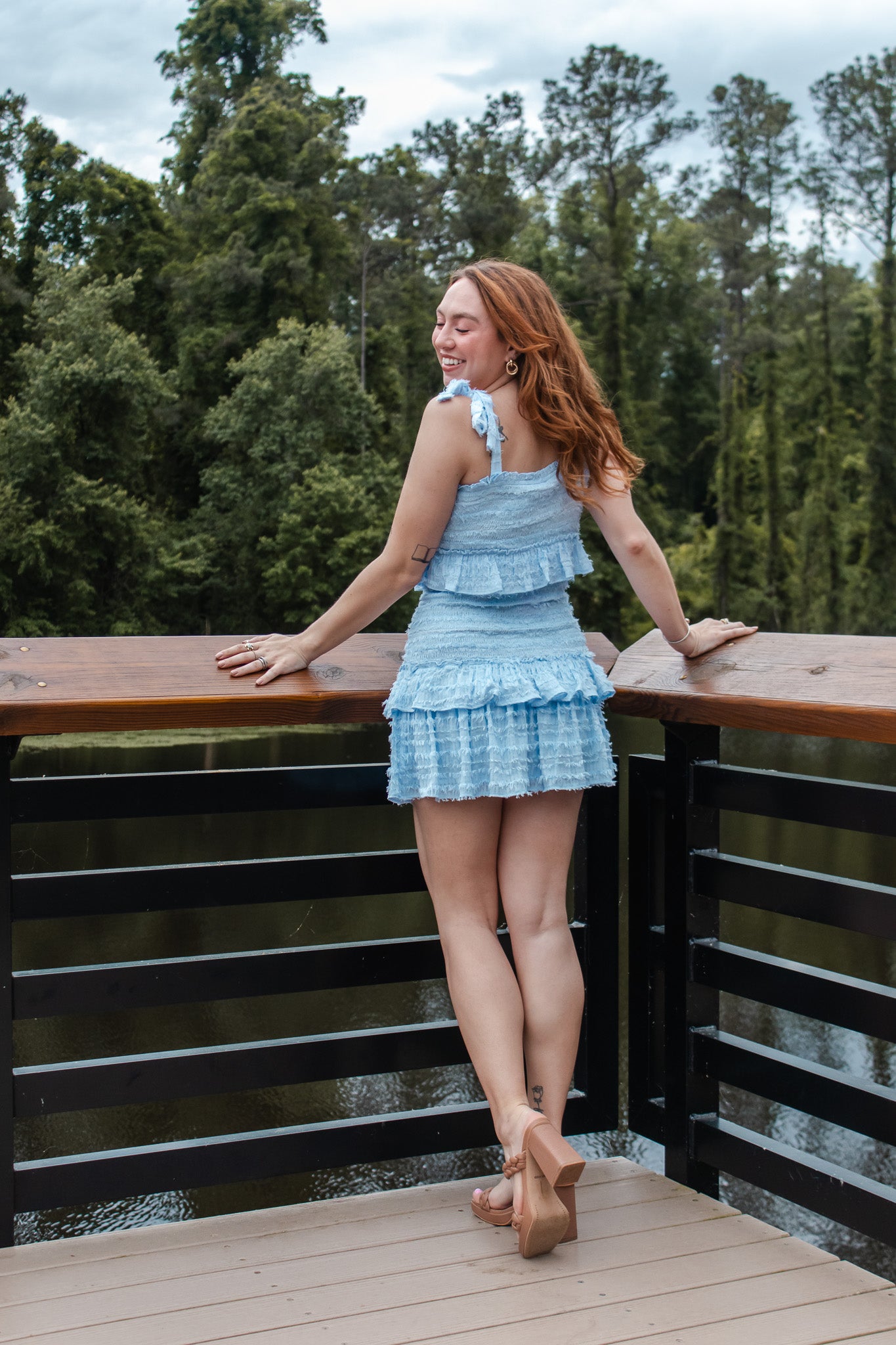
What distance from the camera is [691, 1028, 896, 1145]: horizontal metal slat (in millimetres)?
1786

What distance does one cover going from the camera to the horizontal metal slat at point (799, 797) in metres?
1.79

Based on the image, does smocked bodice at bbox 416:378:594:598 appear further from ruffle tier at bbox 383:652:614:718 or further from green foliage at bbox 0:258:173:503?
green foliage at bbox 0:258:173:503

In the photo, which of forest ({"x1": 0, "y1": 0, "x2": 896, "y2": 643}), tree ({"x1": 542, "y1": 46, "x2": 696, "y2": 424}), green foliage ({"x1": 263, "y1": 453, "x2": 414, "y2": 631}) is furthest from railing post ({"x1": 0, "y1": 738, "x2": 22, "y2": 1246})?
tree ({"x1": 542, "y1": 46, "x2": 696, "y2": 424})

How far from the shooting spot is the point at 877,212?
104 feet

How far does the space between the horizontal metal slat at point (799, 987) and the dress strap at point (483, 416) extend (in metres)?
0.86

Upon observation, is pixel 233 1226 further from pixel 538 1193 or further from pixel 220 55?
pixel 220 55

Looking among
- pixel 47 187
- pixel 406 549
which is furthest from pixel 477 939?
pixel 47 187

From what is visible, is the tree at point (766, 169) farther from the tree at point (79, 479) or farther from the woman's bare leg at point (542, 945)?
the woman's bare leg at point (542, 945)

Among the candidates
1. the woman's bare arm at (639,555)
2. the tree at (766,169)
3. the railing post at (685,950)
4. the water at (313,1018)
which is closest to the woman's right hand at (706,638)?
the woman's bare arm at (639,555)

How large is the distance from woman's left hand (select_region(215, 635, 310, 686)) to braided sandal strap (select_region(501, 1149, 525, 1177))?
2.50ft

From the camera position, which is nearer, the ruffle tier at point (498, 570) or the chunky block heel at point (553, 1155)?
the chunky block heel at point (553, 1155)

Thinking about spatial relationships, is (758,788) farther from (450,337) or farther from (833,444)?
(833,444)

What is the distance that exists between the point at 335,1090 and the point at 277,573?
19608 millimetres

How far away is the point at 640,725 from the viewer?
18.1 metres
